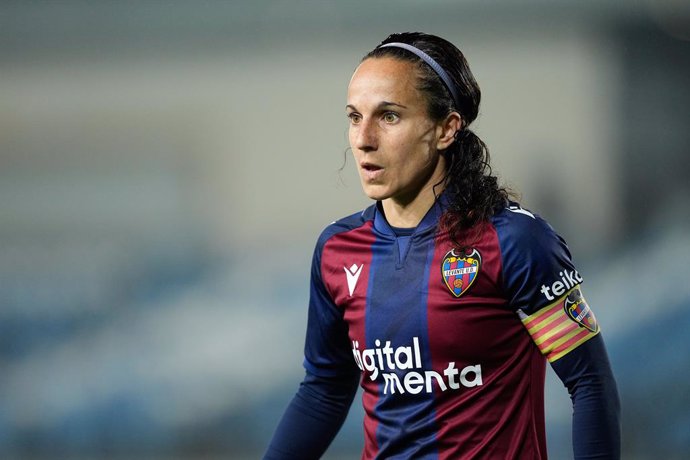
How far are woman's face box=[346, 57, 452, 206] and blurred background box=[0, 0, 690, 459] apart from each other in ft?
8.63

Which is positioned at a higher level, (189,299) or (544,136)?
(544,136)

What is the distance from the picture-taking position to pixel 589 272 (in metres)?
Answer: 4.46

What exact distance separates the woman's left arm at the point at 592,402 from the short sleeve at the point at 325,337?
48cm

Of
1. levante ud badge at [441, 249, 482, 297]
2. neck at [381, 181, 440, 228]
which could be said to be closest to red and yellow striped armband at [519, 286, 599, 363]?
levante ud badge at [441, 249, 482, 297]

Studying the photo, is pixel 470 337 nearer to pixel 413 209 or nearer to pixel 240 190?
pixel 413 209

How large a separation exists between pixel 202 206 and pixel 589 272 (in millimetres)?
1777

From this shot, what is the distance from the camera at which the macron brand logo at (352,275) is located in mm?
1929

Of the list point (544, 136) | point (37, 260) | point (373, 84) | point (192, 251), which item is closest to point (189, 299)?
point (192, 251)

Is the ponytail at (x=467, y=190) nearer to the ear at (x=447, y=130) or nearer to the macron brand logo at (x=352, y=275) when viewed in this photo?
the ear at (x=447, y=130)

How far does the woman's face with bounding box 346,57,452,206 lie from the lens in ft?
6.00

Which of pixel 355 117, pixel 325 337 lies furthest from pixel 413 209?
pixel 325 337

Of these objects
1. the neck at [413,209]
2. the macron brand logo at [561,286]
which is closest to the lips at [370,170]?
the neck at [413,209]

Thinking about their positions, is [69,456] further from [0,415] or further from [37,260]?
[37,260]

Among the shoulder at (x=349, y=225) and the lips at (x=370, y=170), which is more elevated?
the lips at (x=370, y=170)
